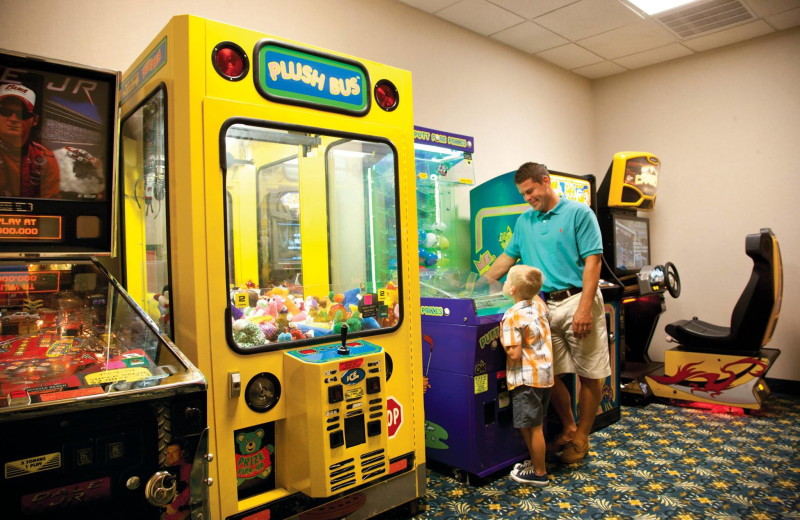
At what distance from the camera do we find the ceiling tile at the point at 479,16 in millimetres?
4027

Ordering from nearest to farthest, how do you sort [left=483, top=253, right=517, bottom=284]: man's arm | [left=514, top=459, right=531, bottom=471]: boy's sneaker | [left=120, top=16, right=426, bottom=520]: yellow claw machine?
[left=120, top=16, right=426, bottom=520]: yellow claw machine, [left=514, top=459, right=531, bottom=471]: boy's sneaker, [left=483, top=253, right=517, bottom=284]: man's arm

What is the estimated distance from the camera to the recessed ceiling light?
4.15 metres

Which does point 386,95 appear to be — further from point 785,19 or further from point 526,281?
point 785,19

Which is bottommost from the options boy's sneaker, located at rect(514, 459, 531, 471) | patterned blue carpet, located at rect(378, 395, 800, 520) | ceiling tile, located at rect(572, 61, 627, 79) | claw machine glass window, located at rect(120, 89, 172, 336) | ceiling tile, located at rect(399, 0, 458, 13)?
patterned blue carpet, located at rect(378, 395, 800, 520)

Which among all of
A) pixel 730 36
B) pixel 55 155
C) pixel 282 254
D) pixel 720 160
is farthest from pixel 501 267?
pixel 730 36

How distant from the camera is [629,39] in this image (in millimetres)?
4898

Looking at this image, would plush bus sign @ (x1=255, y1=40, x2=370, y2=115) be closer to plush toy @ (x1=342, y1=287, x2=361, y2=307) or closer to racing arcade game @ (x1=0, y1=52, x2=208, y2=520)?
racing arcade game @ (x1=0, y1=52, x2=208, y2=520)

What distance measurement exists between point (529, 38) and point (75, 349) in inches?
179

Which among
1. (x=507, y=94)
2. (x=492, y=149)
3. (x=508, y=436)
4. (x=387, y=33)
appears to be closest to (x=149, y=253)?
(x=508, y=436)

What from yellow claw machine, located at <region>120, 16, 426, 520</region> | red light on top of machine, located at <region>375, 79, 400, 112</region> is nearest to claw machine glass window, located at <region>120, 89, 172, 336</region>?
yellow claw machine, located at <region>120, 16, 426, 520</region>

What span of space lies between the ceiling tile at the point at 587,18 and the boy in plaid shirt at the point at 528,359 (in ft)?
8.58

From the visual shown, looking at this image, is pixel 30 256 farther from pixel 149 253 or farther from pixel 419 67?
pixel 419 67

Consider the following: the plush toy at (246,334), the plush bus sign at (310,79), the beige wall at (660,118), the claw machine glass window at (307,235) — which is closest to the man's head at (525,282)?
the claw machine glass window at (307,235)

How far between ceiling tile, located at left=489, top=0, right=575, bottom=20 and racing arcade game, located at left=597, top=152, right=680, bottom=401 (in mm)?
1434
